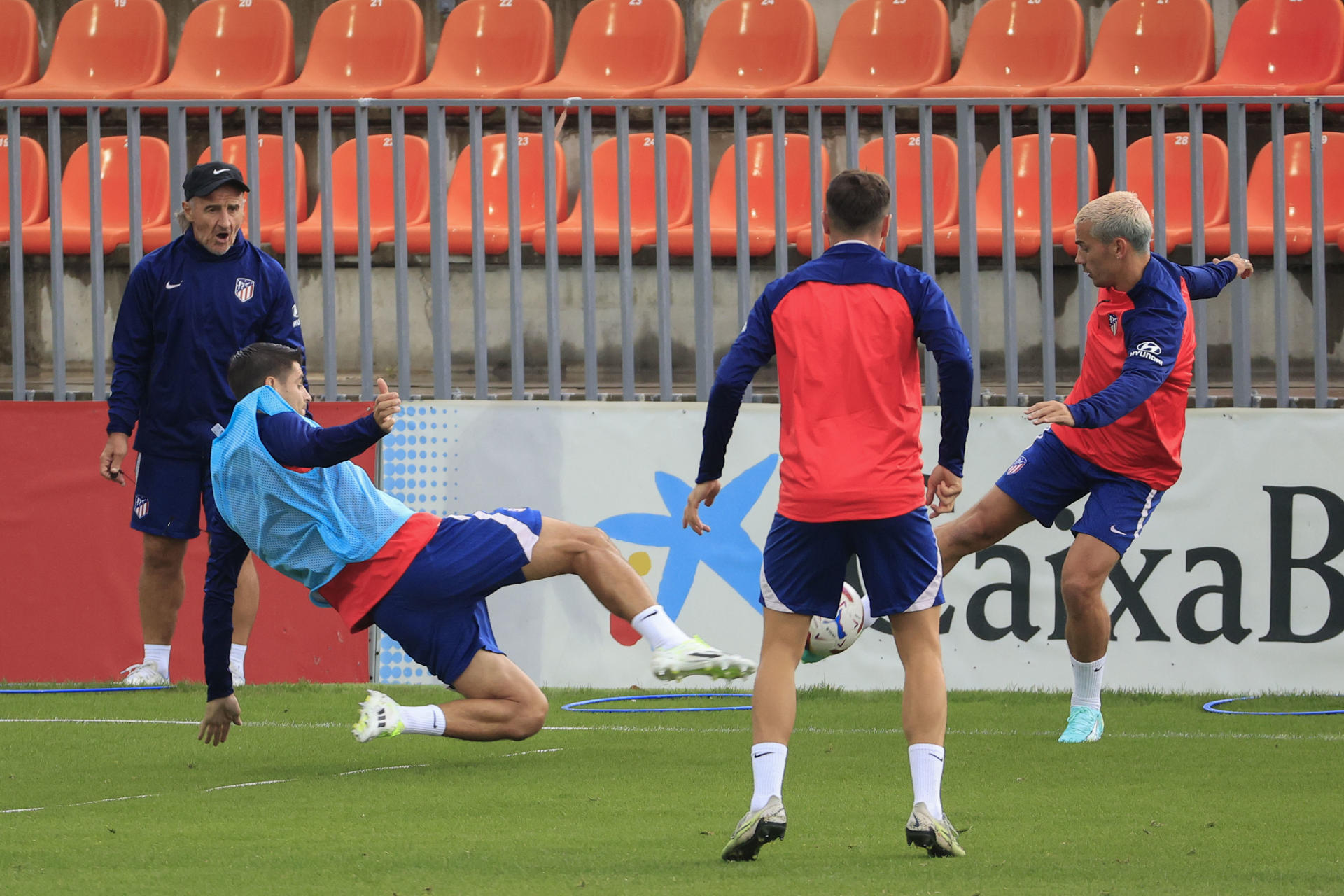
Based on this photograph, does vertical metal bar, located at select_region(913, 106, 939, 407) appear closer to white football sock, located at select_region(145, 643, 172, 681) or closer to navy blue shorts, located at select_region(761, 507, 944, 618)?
white football sock, located at select_region(145, 643, 172, 681)

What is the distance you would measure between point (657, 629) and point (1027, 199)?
19.3ft

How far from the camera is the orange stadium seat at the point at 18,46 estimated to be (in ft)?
41.4

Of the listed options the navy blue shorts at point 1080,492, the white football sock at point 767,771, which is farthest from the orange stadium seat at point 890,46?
Answer: the white football sock at point 767,771

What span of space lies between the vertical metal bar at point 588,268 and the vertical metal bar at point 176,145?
Result: 1925 millimetres

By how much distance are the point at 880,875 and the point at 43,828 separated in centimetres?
224

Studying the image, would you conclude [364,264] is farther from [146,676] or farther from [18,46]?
[18,46]

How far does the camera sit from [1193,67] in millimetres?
11109

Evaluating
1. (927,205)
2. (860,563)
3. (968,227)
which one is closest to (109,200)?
(927,205)

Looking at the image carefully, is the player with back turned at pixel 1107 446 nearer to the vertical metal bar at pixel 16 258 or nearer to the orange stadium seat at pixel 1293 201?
the orange stadium seat at pixel 1293 201

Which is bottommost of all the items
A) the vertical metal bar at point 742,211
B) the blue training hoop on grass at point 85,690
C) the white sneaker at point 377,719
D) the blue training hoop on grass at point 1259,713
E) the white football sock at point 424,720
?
the blue training hoop on grass at point 1259,713

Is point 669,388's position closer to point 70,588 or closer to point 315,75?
point 70,588

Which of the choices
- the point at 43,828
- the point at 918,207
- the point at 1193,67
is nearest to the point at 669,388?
the point at 918,207

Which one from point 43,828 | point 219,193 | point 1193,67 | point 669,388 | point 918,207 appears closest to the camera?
point 43,828

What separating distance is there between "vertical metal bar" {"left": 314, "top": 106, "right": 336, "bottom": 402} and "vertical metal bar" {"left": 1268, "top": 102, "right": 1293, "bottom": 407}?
445cm
